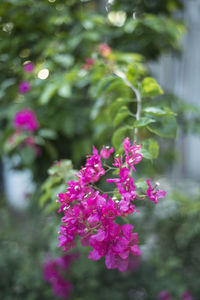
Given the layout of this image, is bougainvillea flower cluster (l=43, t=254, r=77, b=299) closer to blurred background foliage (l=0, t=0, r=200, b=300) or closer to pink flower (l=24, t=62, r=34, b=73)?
blurred background foliage (l=0, t=0, r=200, b=300)

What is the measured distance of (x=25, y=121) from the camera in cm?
124

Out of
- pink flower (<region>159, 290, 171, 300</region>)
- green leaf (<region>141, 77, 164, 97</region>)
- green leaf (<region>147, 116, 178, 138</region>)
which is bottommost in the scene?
pink flower (<region>159, 290, 171, 300</region>)

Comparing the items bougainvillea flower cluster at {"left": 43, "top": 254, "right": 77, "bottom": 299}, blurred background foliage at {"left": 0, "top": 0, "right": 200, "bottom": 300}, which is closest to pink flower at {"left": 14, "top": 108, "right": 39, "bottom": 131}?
blurred background foliage at {"left": 0, "top": 0, "right": 200, "bottom": 300}

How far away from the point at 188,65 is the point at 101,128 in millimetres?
1443

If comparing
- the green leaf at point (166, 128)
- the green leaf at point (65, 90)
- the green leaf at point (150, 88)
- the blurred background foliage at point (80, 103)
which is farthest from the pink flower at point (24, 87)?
the green leaf at point (166, 128)

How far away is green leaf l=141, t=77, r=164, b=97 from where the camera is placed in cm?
75

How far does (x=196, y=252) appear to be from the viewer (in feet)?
5.98

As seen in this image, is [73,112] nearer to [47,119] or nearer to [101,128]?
[47,119]

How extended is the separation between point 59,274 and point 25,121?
0.86 metres

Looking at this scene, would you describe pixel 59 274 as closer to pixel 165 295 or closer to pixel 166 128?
pixel 165 295

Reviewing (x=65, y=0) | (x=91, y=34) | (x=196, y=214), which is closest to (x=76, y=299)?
(x=196, y=214)

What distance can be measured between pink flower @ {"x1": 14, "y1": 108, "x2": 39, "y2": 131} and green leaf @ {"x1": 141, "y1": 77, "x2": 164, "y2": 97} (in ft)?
2.03

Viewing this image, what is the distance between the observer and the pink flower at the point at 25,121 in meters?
1.24

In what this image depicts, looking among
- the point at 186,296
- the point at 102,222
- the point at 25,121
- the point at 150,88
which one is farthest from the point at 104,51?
the point at 186,296
